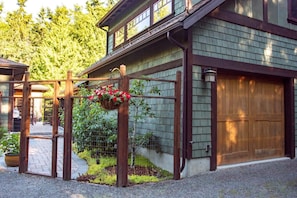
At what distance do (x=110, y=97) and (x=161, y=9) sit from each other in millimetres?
4234

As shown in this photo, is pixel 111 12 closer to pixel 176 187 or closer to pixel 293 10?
pixel 293 10

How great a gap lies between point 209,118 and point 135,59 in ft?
10.8

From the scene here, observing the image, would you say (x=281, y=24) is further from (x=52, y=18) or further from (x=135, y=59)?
(x=52, y=18)

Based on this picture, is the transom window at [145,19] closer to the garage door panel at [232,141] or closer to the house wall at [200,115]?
the house wall at [200,115]

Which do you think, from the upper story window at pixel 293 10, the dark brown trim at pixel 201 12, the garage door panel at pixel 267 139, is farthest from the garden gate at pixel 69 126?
the upper story window at pixel 293 10

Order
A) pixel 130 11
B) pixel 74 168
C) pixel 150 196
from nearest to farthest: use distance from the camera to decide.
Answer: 1. pixel 150 196
2. pixel 74 168
3. pixel 130 11

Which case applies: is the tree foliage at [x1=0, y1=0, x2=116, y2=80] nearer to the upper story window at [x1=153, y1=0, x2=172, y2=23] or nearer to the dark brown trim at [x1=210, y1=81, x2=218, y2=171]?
the upper story window at [x1=153, y1=0, x2=172, y2=23]

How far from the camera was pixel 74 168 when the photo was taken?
6.09 m

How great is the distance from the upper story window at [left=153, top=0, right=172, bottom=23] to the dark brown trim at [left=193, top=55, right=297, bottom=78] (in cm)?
204

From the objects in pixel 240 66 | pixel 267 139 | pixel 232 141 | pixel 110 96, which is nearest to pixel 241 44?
pixel 240 66

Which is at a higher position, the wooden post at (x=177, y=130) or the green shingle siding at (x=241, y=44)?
the green shingle siding at (x=241, y=44)

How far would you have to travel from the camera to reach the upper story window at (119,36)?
10852 mm

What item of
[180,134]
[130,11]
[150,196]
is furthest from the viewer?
[130,11]

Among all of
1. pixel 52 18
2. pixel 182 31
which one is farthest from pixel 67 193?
pixel 52 18
